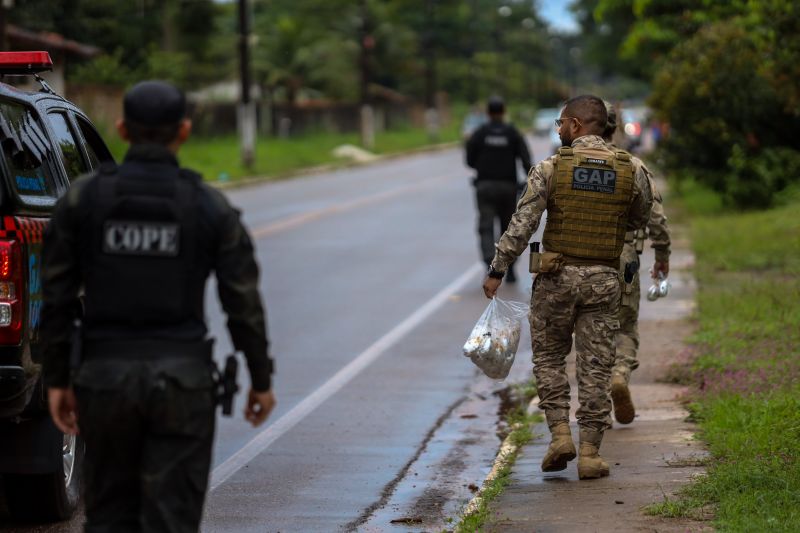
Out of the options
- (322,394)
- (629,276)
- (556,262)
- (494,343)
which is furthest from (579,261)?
(322,394)

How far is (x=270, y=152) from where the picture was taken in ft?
154

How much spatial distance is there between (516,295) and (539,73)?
11728cm

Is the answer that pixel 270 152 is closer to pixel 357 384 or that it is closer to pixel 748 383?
pixel 357 384

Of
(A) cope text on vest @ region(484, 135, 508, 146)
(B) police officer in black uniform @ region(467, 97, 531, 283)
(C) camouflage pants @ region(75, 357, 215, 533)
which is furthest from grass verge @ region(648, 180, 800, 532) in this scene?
(A) cope text on vest @ region(484, 135, 508, 146)

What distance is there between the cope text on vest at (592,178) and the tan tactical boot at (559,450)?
44.0 inches

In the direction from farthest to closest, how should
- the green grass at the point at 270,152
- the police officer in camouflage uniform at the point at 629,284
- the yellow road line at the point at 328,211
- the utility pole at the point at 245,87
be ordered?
the green grass at the point at 270,152
the utility pole at the point at 245,87
the yellow road line at the point at 328,211
the police officer in camouflage uniform at the point at 629,284

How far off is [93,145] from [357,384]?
10.7 feet

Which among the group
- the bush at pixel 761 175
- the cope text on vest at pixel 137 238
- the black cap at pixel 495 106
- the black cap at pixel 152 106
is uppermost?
the black cap at pixel 152 106

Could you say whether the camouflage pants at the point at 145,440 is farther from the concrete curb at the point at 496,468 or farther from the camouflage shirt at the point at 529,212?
the camouflage shirt at the point at 529,212

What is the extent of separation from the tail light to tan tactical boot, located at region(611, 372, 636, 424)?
3509 mm

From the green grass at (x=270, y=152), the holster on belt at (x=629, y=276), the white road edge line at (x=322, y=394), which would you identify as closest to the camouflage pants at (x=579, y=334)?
the holster on belt at (x=629, y=276)

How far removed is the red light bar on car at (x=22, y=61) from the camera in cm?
665

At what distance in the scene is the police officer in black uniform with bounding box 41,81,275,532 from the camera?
4.41 metres

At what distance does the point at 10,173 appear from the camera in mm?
6105
